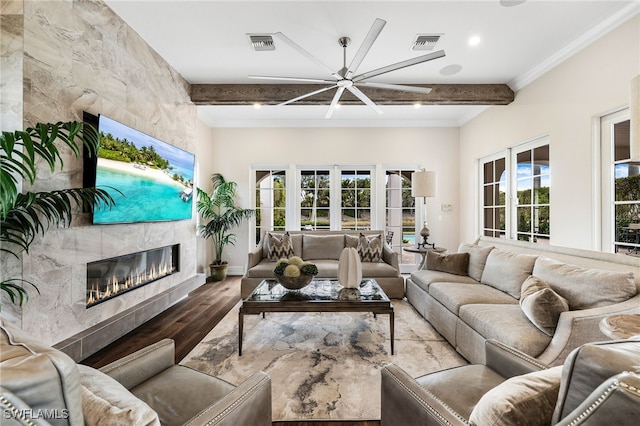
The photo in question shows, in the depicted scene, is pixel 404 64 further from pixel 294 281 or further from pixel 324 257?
pixel 324 257

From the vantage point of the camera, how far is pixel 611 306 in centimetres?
172

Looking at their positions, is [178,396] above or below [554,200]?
below

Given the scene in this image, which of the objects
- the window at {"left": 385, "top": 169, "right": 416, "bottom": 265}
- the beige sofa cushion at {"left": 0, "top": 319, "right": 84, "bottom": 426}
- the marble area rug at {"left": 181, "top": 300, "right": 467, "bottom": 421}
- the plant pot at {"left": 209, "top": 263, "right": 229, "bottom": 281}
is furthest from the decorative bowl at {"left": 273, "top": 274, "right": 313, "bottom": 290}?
the window at {"left": 385, "top": 169, "right": 416, "bottom": 265}

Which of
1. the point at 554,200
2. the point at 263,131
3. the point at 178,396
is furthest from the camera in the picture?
the point at 263,131

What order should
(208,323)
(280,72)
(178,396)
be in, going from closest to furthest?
(178,396), (208,323), (280,72)

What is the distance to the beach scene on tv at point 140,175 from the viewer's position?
2.48m

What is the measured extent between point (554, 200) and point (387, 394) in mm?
3302

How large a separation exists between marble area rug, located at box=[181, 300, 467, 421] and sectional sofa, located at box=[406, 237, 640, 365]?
0.29 metres

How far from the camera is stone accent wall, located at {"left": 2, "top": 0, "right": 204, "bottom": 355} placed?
1942 millimetres

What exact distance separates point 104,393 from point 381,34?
333 cm

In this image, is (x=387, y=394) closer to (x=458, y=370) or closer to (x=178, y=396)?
(x=458, y=370)

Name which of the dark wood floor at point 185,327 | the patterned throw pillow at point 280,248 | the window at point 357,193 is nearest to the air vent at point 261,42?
the patterned throw pillow at point 280,248

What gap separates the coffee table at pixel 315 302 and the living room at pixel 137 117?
126 cm

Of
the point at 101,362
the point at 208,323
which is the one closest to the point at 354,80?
the point at 208,323
